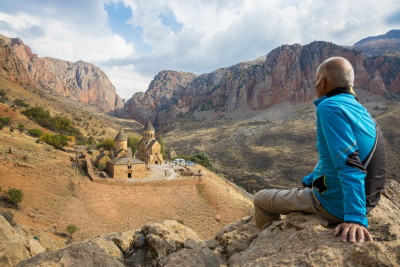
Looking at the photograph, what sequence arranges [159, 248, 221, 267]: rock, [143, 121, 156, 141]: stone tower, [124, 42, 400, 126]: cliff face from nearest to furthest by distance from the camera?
[159, 248, 221, 267]: rock < [143, 121, 156, 141]: stone tower < [124, 42, 400, 126]: cliff face

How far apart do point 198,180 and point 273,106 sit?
285 ft

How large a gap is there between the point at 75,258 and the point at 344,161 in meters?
4.36

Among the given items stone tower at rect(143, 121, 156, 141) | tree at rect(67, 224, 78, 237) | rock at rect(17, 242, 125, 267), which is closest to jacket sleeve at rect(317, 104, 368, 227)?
rock at rect(17, 242, 125, 267)

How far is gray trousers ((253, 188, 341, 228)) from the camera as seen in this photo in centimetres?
345

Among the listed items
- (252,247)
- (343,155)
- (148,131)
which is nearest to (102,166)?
(148,131)

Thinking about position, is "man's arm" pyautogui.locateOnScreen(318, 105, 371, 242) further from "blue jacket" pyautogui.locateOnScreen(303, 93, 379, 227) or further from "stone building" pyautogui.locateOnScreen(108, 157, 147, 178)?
"stone building" pyautogui.locateOnScreen(108, 157, 147, 178)

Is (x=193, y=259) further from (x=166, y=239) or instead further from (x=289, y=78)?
(x=289, y=78)

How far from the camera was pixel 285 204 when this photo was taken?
3816 millimetres

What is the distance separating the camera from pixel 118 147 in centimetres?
3400

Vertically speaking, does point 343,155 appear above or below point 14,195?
above

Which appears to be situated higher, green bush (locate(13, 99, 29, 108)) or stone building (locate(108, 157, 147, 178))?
green bush (locate(13, 99, 29, 108))

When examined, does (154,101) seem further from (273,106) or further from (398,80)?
(398,80)

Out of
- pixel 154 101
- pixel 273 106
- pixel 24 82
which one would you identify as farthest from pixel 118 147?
pixel 154 101

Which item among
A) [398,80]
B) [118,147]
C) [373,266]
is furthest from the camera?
[398,80]
